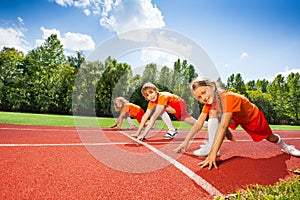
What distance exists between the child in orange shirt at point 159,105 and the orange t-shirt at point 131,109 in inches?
72.2

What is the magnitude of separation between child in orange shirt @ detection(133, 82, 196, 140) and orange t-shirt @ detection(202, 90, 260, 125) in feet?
4.97

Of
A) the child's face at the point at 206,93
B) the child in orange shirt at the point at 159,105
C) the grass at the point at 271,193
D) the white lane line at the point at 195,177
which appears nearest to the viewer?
the grass at the point at 271,193

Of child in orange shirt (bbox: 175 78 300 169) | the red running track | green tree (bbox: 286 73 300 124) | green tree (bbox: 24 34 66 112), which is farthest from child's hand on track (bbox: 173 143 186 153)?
green tree (bbox: 286 73 300 124)

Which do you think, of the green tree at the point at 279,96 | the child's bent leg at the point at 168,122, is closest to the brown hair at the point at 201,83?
the child's bent leg at the point at 168,122

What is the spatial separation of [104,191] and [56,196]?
442 mm

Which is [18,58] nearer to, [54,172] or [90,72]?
[90,72]

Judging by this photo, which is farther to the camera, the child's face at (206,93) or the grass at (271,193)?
the child's face at (206,93)

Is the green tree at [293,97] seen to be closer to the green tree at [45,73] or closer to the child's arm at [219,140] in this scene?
the green tree at [45,73]

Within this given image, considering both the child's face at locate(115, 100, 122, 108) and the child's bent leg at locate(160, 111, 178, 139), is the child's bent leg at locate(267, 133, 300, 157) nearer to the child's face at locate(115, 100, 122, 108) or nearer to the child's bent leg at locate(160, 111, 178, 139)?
the child's bent leg at locate(160, 111, 178, 139)

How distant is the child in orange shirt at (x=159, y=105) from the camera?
4.77 m

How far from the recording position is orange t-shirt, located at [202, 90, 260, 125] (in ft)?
9.32

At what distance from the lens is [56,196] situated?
6.25 feet

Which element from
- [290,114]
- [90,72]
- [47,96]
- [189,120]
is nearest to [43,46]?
[47,96]

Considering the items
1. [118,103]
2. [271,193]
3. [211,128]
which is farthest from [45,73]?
[271,193]
